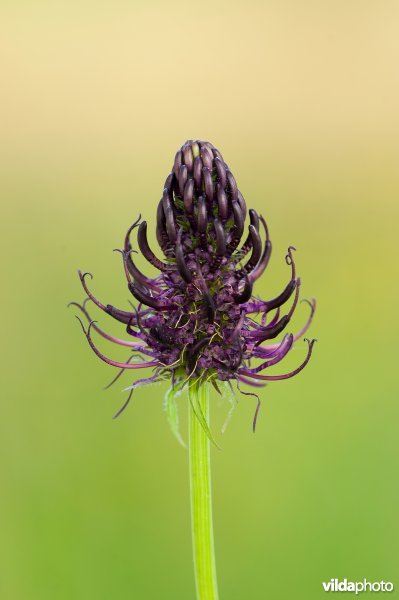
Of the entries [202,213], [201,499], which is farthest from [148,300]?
[201,499]

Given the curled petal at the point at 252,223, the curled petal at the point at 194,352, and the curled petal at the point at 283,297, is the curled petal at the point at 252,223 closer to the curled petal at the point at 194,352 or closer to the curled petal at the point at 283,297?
the curled petal at the point at 283,297

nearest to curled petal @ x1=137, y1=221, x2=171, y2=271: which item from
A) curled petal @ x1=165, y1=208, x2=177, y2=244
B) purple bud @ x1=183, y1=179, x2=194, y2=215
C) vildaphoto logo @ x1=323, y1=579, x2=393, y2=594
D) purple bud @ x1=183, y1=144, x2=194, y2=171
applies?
curled petal @ x1=165, y1=208, x2=177, y2=244

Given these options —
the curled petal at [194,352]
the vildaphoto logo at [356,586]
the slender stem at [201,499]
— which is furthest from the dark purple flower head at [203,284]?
the vildaphoto logo at [356,586]

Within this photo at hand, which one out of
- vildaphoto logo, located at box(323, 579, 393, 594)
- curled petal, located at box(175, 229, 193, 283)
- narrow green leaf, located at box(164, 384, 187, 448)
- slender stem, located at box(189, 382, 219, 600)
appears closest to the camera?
curled petal, located at box(175, 229, 193, 283)

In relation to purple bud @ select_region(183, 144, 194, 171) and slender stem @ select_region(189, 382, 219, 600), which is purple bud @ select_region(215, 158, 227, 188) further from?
slender stem @ select_region(189, 382, 219, 600)

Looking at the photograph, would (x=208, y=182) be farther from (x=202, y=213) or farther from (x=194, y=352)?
(x=194, y=352)

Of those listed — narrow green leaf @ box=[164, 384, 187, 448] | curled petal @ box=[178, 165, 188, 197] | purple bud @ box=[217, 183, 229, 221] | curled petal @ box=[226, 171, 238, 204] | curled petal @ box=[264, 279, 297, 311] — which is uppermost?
curled petal @ box=[178, 165, 188, 197]
